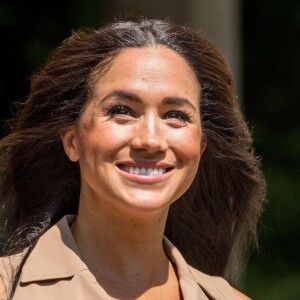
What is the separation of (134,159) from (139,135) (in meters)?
0.06

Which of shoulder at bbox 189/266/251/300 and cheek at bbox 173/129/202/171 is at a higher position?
cheek at bbox 173/129/202/171

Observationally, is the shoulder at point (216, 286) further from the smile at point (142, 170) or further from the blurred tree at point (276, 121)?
the blurred tree at point (276, 121)

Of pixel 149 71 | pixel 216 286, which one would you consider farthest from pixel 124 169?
pixel 216 286

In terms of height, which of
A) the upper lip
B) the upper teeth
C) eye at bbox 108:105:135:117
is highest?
eye at bbox 108:105:135:117

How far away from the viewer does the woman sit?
350cm

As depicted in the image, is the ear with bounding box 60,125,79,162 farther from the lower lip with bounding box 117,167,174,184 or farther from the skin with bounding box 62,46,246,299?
the lower lip with bounding box 117,167,174,184

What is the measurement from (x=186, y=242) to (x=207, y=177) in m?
0.19

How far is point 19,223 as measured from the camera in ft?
12.7

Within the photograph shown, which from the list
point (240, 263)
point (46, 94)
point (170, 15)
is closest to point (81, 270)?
point (46, 94)

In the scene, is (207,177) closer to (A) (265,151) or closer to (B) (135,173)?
(B) (135,173)

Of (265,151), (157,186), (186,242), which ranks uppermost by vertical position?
(157,186)

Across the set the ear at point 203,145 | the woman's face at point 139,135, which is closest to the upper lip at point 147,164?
the woman's face at point 139,135

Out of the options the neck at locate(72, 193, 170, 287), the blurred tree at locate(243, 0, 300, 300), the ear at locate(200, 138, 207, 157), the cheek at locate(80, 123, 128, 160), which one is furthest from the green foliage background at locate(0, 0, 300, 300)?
the cheek at locate(80, 123, 128, 160)

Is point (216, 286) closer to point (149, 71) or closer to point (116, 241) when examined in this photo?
point (116, 241)
